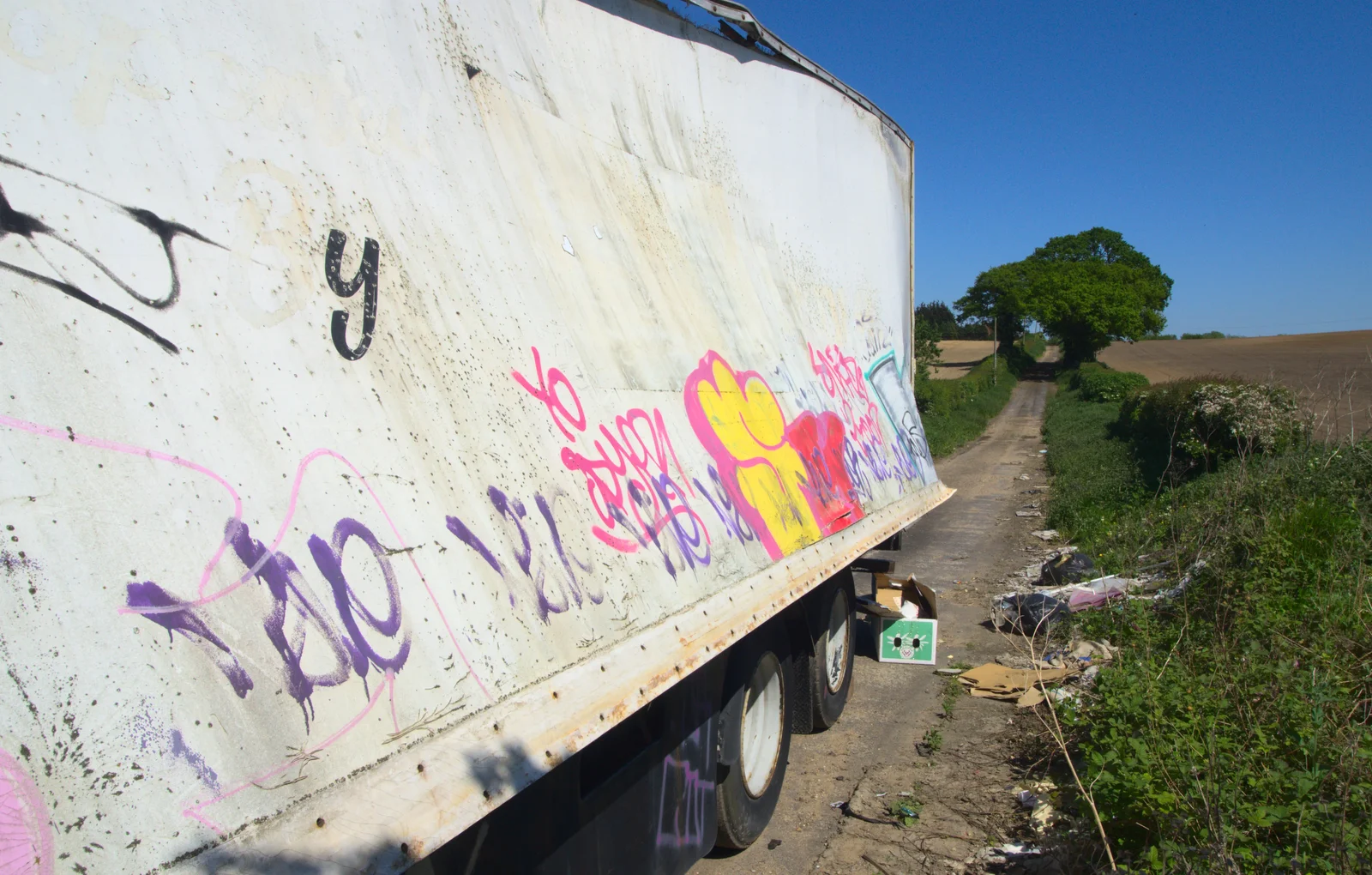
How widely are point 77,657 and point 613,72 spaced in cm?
331

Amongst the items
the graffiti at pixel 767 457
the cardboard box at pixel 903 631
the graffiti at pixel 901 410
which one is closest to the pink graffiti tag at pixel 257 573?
the graffiti at pixel 767 457

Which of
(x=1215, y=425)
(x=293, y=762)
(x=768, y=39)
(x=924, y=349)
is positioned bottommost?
(x=1215, y=425)

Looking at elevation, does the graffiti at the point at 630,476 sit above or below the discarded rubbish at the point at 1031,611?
above

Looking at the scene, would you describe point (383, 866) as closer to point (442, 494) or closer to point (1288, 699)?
point (442, 494)

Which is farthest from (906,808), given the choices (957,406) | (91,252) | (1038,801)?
(957,406)

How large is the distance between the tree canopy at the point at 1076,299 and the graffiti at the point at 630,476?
65793 mm

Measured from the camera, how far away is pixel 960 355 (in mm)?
76500

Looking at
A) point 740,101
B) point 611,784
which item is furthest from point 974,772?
point 740,101

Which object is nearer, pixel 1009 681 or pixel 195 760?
pixel 195 760

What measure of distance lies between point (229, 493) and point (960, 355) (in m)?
79.2

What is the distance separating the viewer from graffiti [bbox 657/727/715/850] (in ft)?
11.0

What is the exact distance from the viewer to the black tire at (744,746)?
160 inches

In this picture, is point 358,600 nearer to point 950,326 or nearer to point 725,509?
point 725,509

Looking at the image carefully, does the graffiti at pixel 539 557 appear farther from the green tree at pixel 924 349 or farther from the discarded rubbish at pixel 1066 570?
the green tree at pixel 924 349
